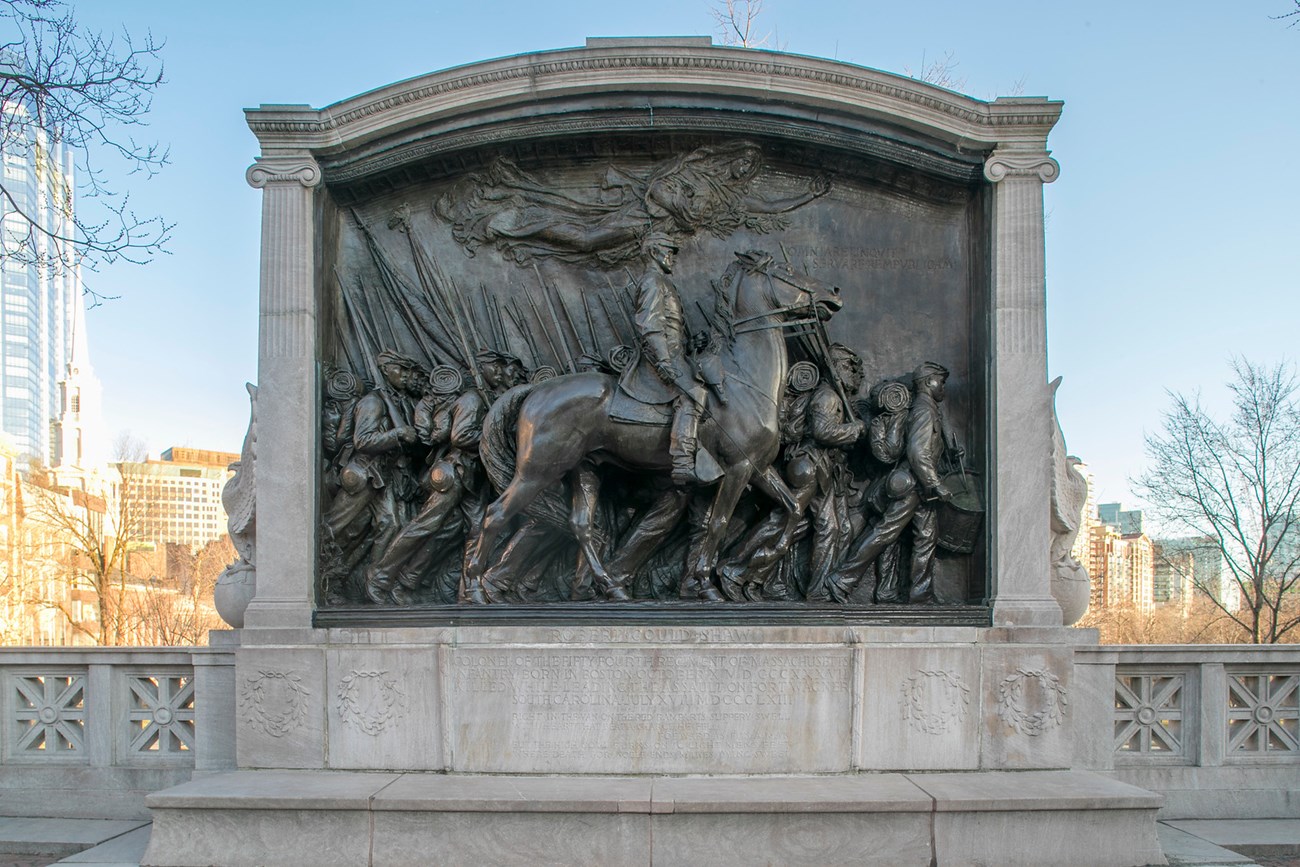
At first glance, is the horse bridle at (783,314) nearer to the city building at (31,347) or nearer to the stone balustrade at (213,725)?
the stone balustrade at (213,725)

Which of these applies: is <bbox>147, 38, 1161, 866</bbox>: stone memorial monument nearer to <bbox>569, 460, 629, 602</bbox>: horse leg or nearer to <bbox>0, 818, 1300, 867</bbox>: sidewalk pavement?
<bbox>569, 460, 629, 602</bbox>: horse leg

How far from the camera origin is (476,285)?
9906 millimetres

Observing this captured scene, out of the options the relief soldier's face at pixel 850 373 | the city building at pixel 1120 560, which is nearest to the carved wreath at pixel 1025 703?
the relief soldier's face at pixel 850 373

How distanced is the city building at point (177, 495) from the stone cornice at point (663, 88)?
512 inches

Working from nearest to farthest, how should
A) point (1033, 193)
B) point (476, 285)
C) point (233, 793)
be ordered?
point (233, 793) → point (1033, 193) → point (476, 285)

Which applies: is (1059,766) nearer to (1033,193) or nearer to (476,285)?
(1033,193)

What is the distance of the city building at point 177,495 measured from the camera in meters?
38.1

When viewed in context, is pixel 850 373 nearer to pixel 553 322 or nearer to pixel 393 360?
pixel 553 322

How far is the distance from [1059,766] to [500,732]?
4395 mm

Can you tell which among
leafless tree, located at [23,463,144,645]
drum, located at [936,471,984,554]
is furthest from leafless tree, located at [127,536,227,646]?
drum, located at [936,471,984,554]

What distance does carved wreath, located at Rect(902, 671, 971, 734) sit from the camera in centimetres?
848

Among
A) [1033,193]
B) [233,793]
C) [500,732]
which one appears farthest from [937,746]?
[233,793]

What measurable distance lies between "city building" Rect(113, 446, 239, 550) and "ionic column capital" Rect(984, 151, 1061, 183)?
1620 centimetres

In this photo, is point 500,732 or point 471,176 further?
point 471,176
